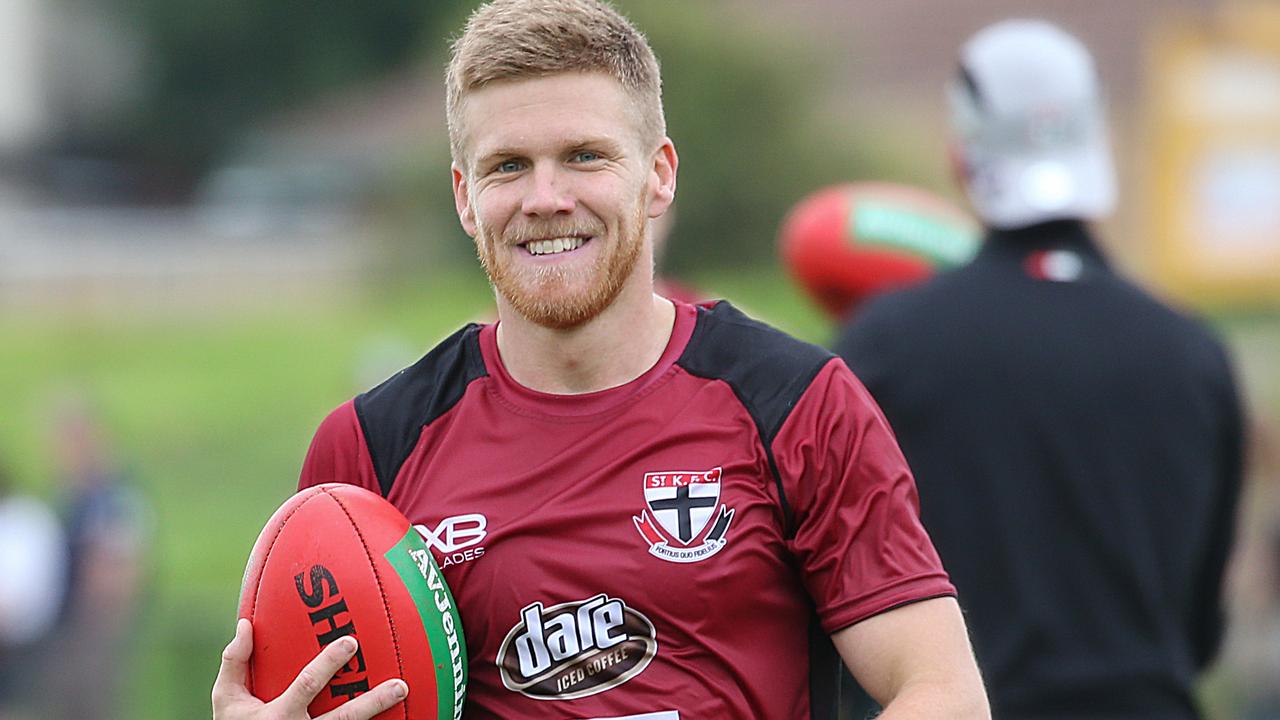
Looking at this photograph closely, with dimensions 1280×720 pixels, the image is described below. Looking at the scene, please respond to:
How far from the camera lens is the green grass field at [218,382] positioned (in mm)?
19078

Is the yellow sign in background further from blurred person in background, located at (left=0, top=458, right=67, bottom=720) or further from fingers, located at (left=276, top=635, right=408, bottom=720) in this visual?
fingers, located at (left=276, top=635, right=408, bottom=720)

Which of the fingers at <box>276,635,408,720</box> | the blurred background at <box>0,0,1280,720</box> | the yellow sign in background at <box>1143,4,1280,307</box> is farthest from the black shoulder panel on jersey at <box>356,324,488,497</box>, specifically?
the yellow sign in background at <box>1143,4,1280,307</box>

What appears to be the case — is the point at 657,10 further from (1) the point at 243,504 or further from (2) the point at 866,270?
(2) the point at 866,270

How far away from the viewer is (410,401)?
312 cm

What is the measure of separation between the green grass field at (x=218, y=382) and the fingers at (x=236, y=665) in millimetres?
10526

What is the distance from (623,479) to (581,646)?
263 mm

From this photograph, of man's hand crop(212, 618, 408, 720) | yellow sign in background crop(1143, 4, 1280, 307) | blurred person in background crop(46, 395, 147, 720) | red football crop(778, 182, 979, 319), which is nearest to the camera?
man's hand crop(212, 618, 408, 720)

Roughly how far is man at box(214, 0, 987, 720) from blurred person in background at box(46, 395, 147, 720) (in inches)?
353

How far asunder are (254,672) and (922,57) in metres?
31.1

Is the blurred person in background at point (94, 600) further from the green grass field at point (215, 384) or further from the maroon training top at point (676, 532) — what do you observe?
the maroon training top at point (676, 532)

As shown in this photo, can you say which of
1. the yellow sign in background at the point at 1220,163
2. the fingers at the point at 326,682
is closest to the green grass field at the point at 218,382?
the yellow sign in background at the point at 1220,163

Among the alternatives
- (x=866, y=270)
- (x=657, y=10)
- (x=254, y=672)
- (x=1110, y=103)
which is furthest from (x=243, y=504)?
(x=254, y=672)

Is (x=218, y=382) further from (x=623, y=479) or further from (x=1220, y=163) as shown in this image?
(x=623, y=479)

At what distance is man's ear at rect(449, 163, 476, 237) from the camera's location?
3018 mm
